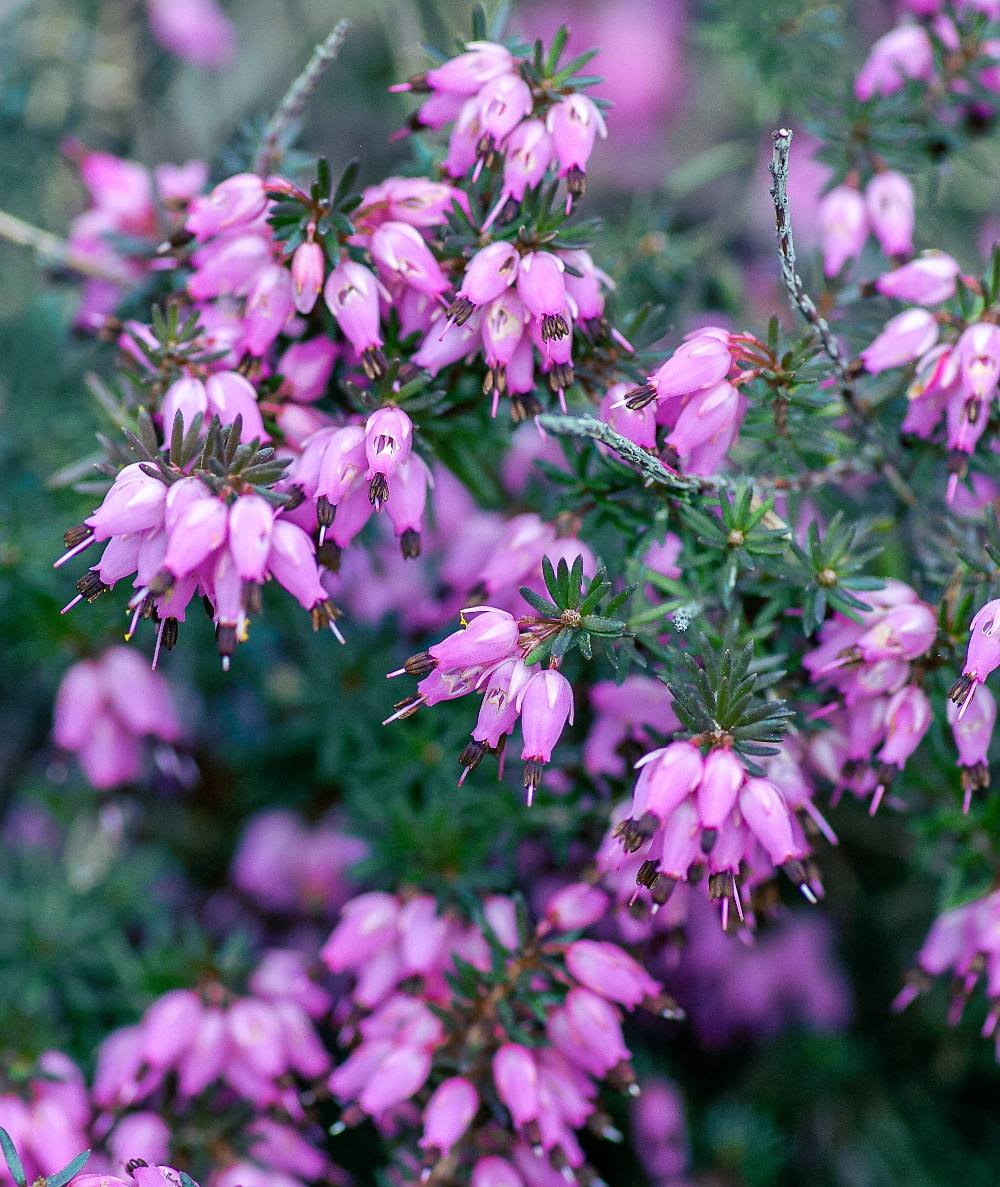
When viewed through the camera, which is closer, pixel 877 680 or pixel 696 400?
pixel 696 400

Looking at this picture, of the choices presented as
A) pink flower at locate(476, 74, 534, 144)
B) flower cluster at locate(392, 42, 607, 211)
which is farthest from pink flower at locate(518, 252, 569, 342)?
pink flower at locate(476, 74, 534, 144)

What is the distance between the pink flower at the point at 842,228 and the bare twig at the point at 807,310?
0.58 m

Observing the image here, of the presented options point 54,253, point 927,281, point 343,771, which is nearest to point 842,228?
point 927,281

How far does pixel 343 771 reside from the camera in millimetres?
3822

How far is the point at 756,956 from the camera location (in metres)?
4.38

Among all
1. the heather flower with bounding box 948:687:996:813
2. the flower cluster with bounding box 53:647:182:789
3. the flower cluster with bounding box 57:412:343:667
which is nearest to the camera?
the flower cluster with bounding box 57:412:343:667

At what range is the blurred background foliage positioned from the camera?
3.46 metres

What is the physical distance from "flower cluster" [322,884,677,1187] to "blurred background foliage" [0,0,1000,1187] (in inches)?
12.1

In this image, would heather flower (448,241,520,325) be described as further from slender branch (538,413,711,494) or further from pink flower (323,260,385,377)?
slender branch (538,413,711,494)

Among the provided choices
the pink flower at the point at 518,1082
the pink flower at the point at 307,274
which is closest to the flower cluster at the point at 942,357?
the pink flower at the point at 307,274

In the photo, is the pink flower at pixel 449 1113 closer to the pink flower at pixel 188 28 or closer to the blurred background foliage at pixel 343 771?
the blurred background foliage at pixel 343 771

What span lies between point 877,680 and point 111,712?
2.34m

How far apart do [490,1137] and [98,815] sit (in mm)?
2158

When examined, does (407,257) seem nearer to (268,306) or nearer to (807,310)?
(268,306)
